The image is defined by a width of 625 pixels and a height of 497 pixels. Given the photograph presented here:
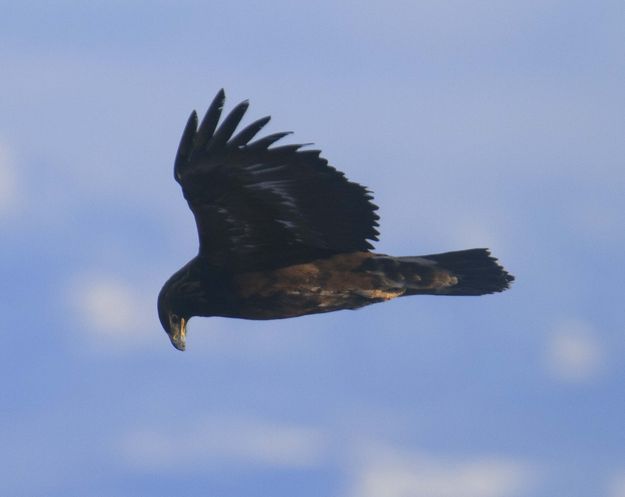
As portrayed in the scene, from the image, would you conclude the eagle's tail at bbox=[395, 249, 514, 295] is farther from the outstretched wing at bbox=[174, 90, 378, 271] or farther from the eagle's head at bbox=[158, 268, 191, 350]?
the eagle's head at bbox=[158, 268, 191, 350]

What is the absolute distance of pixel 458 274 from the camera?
15.6m

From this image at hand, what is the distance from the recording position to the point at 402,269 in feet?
49.2

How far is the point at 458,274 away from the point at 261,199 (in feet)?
7.24

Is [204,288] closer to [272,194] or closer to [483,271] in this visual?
[272,194]

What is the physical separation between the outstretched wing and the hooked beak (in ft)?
2.81

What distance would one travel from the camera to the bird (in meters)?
14.0

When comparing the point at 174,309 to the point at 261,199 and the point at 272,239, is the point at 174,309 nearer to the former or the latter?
the point at 272,239

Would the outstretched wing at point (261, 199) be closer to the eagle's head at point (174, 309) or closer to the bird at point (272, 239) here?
the bird at point (272, 239)

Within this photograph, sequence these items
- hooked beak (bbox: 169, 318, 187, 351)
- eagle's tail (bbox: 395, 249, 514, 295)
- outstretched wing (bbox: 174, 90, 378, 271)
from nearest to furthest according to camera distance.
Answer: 1. outstretched wing (bbox: 174, 90, 378, 271)
2. eagle's tail (bbox: 395, 249, 514, 295)
3. hooked beak (bbox: 169, 318, 187, 351)

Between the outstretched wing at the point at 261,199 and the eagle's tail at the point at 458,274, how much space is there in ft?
2.42

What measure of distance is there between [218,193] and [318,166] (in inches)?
34.3

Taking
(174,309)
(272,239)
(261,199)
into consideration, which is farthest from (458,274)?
(174,309)

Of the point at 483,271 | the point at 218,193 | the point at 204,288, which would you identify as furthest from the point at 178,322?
the point at 483,271

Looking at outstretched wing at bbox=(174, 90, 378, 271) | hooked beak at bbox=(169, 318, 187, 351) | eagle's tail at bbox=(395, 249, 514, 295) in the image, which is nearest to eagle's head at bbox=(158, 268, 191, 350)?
hooked beak at bbox=(169, 318, 187, 351)
